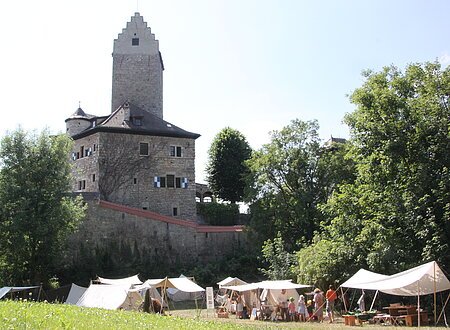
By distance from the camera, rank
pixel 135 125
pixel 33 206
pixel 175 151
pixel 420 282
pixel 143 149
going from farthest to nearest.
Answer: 1. pixel 175 151
2. pixel 135 125
3. pixel 143 149
4. pixel 33 206
5. pixel 420 282

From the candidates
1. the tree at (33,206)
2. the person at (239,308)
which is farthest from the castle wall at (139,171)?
the person at (239,308)

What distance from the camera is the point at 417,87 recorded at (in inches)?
840

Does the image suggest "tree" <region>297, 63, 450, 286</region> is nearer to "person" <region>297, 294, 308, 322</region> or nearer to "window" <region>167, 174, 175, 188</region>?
"person" <region>297, 294, 308, 322</region>

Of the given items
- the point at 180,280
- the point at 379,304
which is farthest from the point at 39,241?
the point at 379,304

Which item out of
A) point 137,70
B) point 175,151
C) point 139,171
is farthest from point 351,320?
point 137,70

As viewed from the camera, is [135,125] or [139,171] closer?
[139,171]

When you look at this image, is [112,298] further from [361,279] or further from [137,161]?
[137,161]

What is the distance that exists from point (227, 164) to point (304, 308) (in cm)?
2861

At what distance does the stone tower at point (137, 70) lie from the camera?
42.5m

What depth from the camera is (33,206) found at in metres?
27.6

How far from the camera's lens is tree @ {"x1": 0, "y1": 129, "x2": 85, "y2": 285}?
27.0 m

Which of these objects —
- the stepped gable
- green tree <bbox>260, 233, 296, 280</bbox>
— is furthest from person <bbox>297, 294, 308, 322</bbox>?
the stepped gable

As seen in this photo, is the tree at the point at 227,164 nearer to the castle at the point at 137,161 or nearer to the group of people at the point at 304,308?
the castle at the point at 137,161

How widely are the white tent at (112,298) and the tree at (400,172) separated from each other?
8.05 metres
